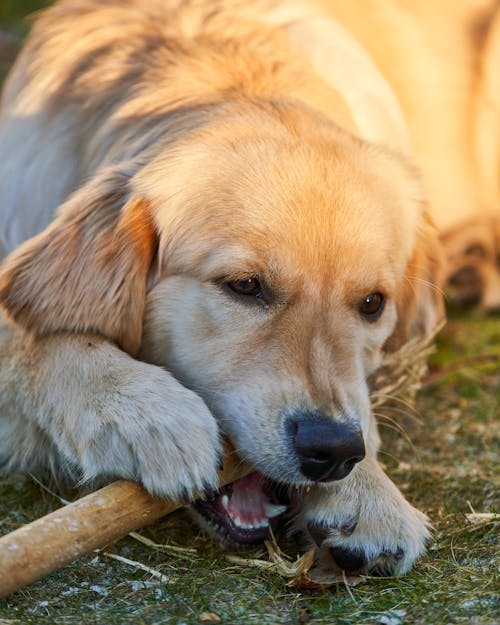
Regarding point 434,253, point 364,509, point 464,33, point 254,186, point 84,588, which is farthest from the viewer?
point 464,33

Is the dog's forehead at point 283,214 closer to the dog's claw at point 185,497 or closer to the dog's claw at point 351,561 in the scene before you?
the dog's claw at point 185,497

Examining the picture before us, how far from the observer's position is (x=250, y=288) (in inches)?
112

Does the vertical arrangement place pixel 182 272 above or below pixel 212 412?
above

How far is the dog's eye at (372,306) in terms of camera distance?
3.04 meters

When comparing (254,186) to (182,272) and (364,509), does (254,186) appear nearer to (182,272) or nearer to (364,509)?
(182,272)

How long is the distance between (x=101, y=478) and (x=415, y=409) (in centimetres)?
153

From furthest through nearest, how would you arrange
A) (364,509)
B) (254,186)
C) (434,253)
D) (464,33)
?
(464,33) < (434,253) < (254,186) < (364,509)

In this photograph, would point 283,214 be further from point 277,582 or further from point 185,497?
point 277,582

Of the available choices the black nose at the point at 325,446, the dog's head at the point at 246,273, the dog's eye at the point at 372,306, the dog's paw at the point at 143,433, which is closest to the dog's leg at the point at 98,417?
the dog's paw at the point at 143,433

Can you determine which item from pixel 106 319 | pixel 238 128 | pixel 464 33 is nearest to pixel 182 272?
pixel 106 319

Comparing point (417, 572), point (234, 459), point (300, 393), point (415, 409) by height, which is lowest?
point (415, 409)

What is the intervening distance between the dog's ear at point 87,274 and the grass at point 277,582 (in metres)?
0.52

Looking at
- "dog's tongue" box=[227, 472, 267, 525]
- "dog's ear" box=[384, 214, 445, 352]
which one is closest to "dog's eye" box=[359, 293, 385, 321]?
"dog's ear" box=[384, 214, 445, 352]

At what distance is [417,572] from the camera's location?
263 cm
